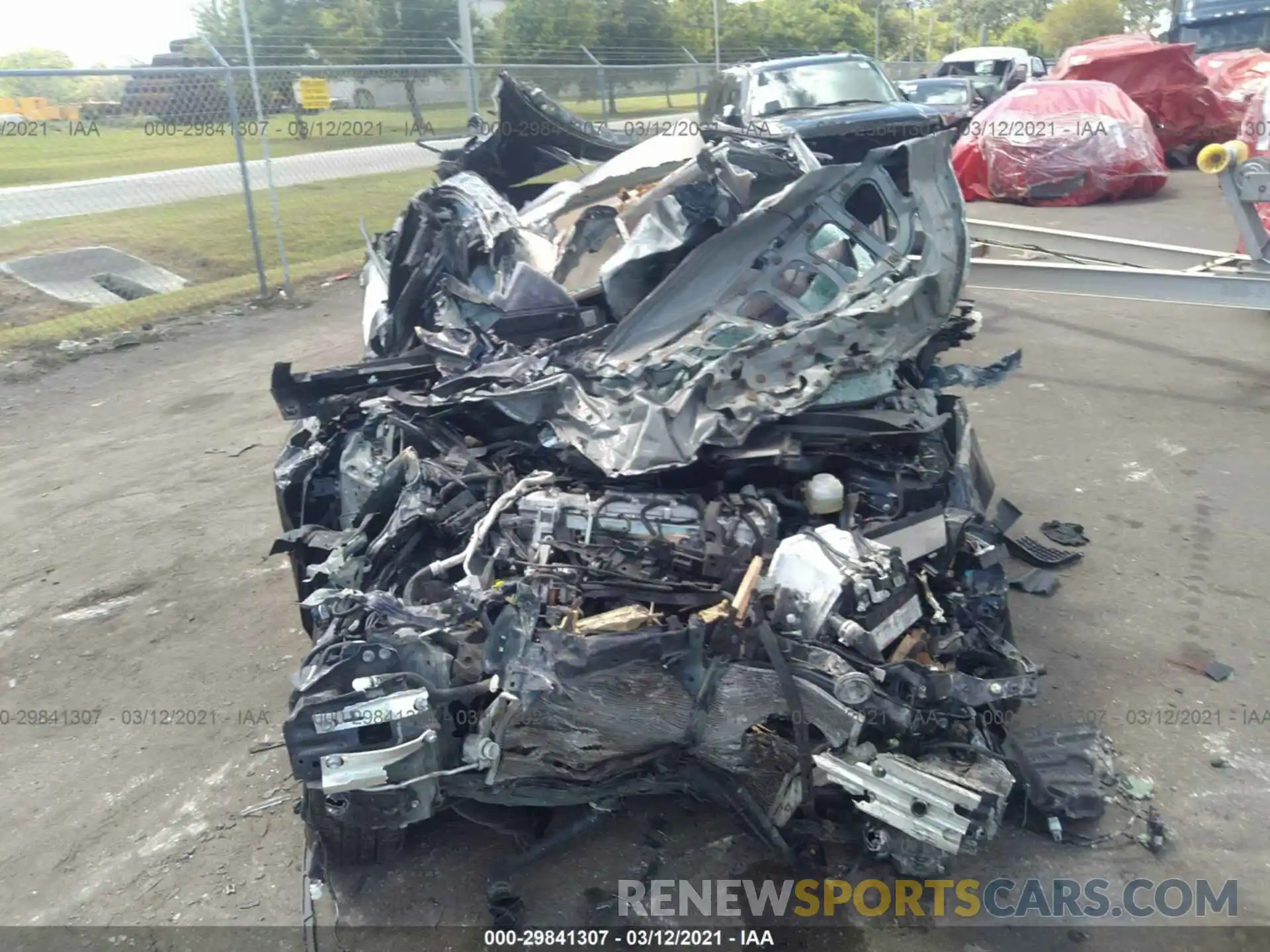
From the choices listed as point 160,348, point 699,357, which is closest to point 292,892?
point 699,357

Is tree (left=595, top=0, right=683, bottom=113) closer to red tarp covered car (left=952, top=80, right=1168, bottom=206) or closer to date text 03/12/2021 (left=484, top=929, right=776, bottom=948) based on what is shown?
red tarp covered car (left=952, top=80, right=1168, bottom=206)

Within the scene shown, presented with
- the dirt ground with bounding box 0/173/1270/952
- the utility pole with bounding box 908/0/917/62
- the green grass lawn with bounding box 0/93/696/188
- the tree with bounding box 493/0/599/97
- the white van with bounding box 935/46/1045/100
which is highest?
the utility pole with bounding box 908/0/917/62

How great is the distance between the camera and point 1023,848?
291 centimetres

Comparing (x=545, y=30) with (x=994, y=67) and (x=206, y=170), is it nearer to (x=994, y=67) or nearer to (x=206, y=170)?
(x=994, y=67)

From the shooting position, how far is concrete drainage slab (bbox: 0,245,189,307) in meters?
10.3

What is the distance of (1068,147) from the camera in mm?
12586

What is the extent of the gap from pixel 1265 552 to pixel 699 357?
3208 millimetres

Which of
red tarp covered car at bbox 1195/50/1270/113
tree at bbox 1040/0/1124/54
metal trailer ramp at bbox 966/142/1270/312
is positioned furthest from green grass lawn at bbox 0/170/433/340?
tree at bbox 1040/0/1124/54

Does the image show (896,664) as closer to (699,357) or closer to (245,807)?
(699,357)

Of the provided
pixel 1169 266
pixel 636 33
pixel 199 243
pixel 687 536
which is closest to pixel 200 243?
pixel 199 243

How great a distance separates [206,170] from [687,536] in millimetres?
9856

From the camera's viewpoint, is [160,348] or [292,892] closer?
[292,892]

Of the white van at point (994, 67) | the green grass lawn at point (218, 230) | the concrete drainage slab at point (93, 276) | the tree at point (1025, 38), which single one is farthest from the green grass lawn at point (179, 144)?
the tree at point (1025, 38)

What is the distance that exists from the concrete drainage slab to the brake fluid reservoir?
9812mm
